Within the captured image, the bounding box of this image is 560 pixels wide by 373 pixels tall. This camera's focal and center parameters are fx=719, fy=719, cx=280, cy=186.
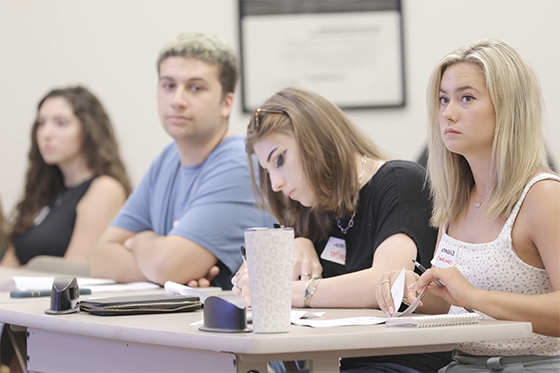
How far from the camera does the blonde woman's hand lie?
1.95m

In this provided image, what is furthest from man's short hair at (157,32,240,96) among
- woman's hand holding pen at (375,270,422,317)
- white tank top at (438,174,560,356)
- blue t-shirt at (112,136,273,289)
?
white tank top at (438,174,560,356)

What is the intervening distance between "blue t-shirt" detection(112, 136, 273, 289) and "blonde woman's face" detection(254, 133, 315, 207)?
489 mm

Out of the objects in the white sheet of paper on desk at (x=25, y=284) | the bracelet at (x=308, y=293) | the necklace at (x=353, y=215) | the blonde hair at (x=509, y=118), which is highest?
the blonde hair at (x=509, y=118)

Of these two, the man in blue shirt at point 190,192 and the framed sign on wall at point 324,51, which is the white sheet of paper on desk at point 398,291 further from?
the framed sign on wall at point 324,51

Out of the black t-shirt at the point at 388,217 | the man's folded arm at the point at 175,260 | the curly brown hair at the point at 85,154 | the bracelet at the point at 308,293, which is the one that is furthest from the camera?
the curly brown hair at the point at 85,154

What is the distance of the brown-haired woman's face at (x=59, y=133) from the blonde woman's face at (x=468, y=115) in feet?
8.92

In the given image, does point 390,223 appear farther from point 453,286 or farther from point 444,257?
point 453,286

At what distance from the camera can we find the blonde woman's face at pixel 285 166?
2.00m

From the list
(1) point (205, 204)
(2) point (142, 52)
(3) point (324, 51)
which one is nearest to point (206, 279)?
(1) point (205, 204)

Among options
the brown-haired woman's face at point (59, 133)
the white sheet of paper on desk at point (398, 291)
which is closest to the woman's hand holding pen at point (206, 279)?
the white sheet of paper on desk at point (398, 291)

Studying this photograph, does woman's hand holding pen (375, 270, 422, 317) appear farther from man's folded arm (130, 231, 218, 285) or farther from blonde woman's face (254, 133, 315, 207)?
man's folded arm (130, 231, 218, 285)

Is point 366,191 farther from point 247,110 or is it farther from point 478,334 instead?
point 247,110

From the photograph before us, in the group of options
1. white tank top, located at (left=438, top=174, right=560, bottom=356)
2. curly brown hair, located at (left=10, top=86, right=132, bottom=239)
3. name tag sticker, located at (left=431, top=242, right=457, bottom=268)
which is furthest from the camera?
curly brown hair, located at (left=10, top=86, right=132, bottom=239)

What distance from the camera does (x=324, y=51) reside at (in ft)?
12.6
